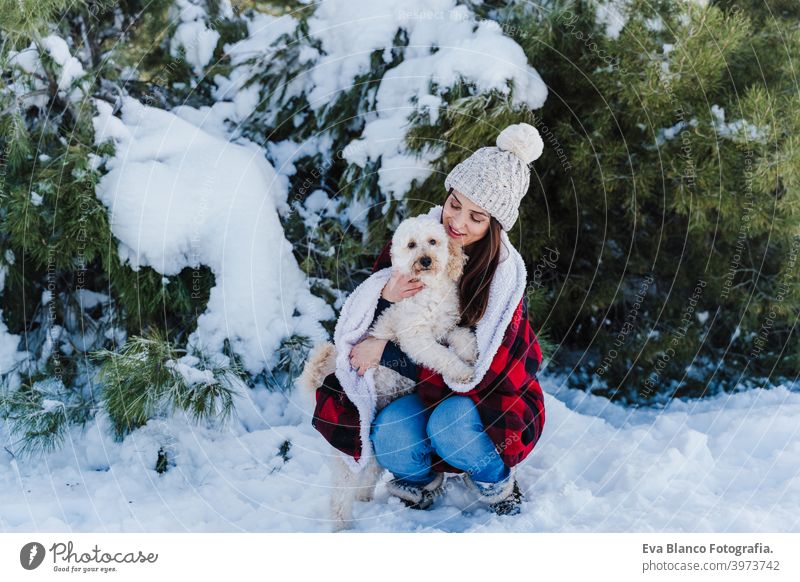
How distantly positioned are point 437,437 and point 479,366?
0.68ft

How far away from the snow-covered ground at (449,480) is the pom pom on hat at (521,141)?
850 mm

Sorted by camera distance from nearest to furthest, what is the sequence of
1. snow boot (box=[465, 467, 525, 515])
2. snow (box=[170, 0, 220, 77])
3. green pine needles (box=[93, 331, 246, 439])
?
snow boot (box=[465, 467, 525, 515]) → green pine needles (box=[93, 331, 246, 439]) → snow (box=[170, 0, 220, 77])

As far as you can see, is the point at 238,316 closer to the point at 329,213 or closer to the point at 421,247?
the point at 329,213

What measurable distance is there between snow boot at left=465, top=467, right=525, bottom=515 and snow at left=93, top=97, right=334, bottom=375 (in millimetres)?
713

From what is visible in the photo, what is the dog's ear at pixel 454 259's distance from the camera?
5.15 ft

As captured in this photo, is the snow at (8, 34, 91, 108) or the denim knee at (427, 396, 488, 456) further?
the snow at (8, 34, 91, 108)

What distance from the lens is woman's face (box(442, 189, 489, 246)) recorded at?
1.61 meters

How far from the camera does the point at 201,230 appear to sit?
2070 mm

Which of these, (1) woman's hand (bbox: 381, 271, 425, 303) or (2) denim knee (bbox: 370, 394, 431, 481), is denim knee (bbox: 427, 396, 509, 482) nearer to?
(2) denim knee (bbox: 370, 394, 431, 481)

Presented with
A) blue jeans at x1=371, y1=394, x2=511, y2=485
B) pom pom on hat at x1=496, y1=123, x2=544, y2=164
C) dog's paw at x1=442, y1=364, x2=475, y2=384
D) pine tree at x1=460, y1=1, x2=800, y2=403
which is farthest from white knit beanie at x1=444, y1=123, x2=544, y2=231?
pine tree at x1=460, y1=1, x2=800, y2=403

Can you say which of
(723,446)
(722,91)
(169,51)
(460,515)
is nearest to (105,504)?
(460,515)

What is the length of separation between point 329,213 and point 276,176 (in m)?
0.20

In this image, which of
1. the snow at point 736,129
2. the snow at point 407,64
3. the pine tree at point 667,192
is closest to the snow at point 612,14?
the pine tree at point 667,192

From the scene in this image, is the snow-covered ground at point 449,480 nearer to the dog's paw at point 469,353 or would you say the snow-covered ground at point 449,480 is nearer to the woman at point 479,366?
the woman at point 479,366
